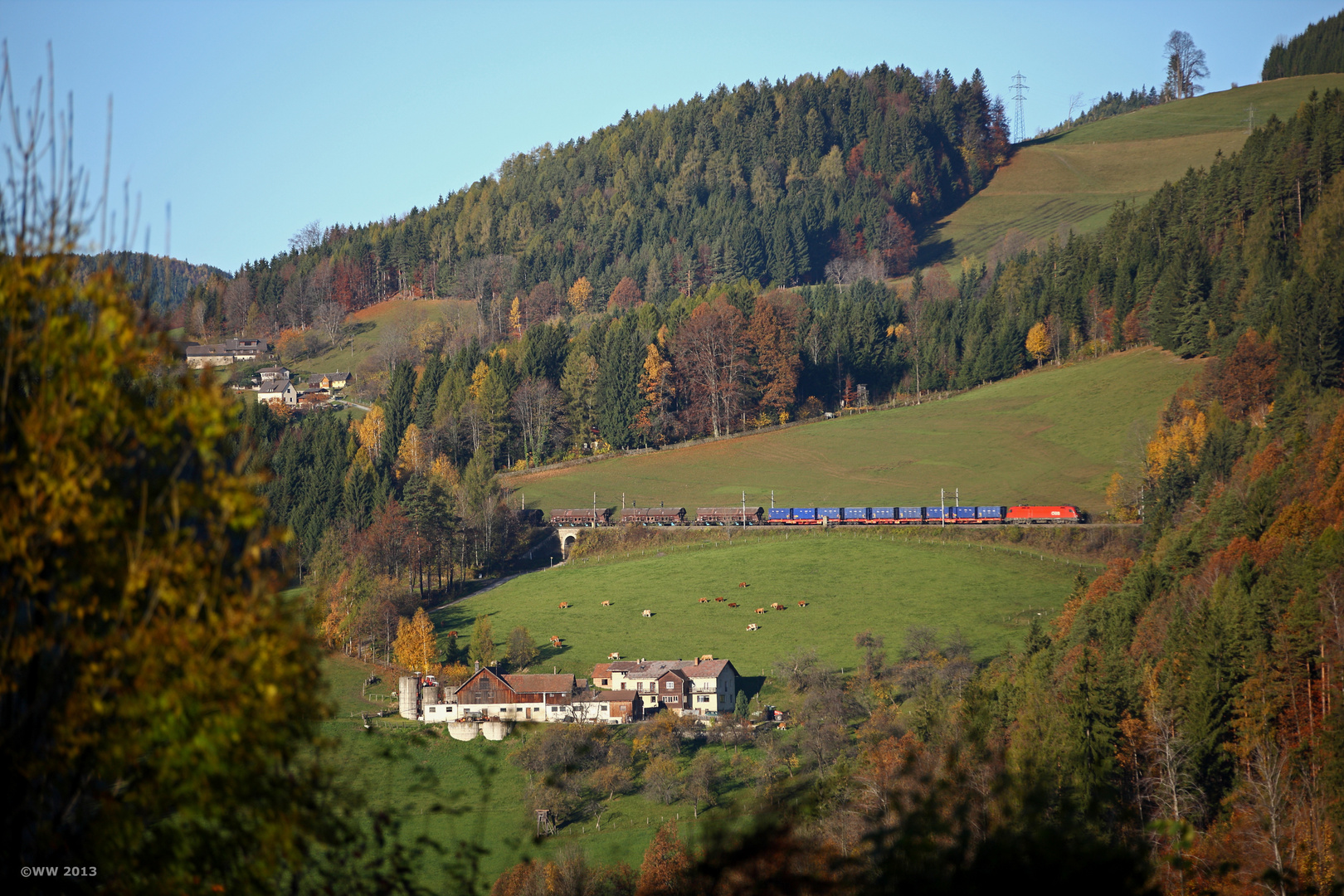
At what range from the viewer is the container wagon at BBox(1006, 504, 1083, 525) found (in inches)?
2950

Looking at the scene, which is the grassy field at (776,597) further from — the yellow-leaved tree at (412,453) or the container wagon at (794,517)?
the yellow-leaved tree at (412,453)

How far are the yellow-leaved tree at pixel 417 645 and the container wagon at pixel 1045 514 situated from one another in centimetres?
3990

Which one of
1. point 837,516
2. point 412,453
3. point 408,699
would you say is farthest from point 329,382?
point 408,699

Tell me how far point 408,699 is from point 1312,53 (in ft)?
645

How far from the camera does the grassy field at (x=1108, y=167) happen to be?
170000 millimetres

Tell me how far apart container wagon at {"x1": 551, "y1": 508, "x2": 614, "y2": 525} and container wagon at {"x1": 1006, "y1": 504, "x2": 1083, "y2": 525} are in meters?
29.9

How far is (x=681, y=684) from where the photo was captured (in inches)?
2172

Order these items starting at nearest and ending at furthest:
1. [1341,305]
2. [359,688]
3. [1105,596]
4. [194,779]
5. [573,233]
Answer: [194,779] → [1105,596] → [359,688] → [1341,305] → [573,233]

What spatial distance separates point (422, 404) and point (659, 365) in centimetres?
2488

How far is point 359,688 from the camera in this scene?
196 ft

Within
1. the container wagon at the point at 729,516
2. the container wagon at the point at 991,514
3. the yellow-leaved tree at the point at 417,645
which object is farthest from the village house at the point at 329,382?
the container wagon at the point at 991,514

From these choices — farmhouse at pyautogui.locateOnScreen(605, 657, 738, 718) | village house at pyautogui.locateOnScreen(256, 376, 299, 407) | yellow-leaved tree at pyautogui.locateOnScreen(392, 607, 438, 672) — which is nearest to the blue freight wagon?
farmhouse at pyautogui.locateOnScreen(605, 657, 738, 718)

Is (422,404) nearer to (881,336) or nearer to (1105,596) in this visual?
(881,336)

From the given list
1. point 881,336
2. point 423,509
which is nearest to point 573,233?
point 881,336
